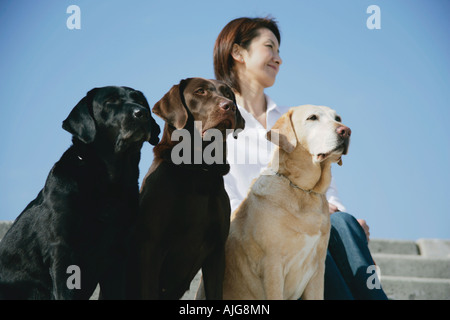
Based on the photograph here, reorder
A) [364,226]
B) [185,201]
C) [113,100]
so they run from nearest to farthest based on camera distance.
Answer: [185,201]
[113,100]
[364,226]

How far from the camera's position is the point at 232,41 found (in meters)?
4.52

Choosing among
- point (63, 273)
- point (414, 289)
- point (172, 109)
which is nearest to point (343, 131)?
point (172, 109)

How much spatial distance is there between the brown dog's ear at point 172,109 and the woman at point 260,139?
0.99m

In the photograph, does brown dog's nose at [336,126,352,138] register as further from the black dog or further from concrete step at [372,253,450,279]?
concrete step at [372,253,450,279]


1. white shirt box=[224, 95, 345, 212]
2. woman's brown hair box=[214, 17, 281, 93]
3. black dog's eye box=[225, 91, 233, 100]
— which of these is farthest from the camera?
woman's brown hair box=[214, 17, 281, 93]

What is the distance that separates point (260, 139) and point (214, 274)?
1502 mm

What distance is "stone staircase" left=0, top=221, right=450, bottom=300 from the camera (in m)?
5.34

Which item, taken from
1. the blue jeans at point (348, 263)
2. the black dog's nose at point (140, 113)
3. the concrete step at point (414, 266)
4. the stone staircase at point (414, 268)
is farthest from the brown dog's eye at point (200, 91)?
the concrete step at point (414, 266)

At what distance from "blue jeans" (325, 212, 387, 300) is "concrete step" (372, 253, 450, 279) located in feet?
→ 9.34

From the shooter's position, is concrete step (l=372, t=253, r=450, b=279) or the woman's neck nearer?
the woman's neck

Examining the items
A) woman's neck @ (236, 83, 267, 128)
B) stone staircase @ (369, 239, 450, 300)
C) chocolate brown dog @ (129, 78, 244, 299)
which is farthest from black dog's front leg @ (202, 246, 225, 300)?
stone staircase @ (369, 239, 450, 300)

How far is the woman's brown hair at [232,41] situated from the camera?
14.8 feet

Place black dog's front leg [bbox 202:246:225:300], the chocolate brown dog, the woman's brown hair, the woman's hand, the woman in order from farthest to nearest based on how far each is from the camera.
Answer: the woman's brown hair < the woman's hand < the woman < black dog's front leg [bbox 202:246:225:300] < the chocolate brown dog

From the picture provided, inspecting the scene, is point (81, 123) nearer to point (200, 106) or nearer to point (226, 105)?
point (200, 106)
